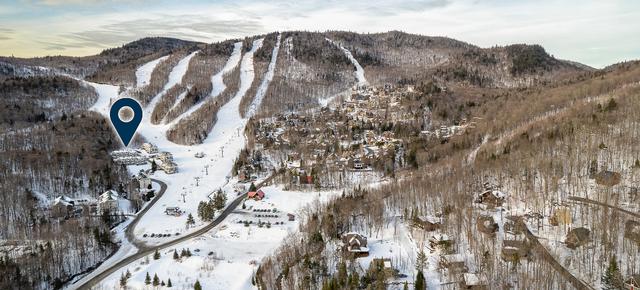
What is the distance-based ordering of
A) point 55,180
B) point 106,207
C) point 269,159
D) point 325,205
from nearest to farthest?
1. point 325,205
2. point 106,207
3. point 55,180
4. point 269,159

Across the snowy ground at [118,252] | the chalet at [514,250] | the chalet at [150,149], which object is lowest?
the snowy ground at [118,252]

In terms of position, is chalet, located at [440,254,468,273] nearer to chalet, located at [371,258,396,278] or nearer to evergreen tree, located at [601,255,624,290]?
chalet, located at [371,258,396,278]

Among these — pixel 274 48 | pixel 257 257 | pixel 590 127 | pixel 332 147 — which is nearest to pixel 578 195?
pixel 590 127

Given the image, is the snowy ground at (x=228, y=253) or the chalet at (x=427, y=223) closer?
the snowy ground at (x=228, y=253)

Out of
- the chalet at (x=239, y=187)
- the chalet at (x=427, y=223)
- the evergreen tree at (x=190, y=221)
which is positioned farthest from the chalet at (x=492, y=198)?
the chalet at (x=239, y=187)

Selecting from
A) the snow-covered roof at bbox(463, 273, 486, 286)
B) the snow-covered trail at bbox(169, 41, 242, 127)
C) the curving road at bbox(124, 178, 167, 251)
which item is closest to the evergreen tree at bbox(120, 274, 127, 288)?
the curving road at bbox(124, 178, 167, 251)

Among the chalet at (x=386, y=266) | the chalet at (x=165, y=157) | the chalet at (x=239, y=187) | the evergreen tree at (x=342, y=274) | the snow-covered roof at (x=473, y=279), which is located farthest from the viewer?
the chalet at (x=165, y=157)

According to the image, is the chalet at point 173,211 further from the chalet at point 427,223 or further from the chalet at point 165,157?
the chalet at point 427,223

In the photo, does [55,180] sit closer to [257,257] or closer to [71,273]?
[71,273]
